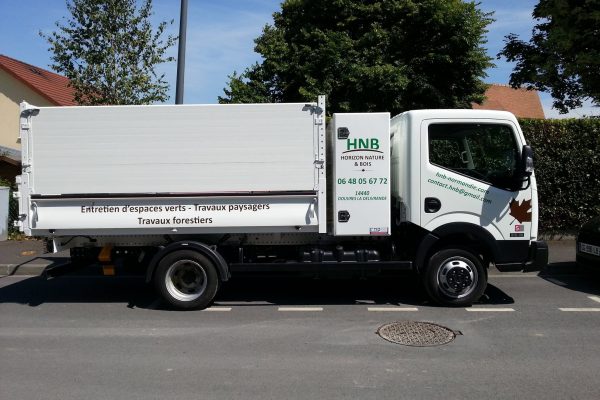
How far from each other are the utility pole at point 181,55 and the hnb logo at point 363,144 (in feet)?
16.2

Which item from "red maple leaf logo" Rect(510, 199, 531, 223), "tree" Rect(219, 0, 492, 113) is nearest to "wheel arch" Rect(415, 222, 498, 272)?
"red maple leaf logo" Rect(510, 199, 531, 223)

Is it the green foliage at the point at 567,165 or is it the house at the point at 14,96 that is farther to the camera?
the house at the point at 14,96

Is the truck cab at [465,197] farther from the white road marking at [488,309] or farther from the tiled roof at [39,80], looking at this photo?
the tiled roof at [39,80]

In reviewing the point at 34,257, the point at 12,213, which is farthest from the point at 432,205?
the point at 12,213

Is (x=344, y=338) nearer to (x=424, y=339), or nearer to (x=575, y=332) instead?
(x=424, y=339)

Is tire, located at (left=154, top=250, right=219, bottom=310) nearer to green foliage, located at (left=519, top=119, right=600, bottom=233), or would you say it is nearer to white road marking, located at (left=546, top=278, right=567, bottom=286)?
white road marking, located at (left=546, top=278, right=567, bottom=286)

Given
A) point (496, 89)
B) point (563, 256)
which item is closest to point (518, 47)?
point (563, 256)

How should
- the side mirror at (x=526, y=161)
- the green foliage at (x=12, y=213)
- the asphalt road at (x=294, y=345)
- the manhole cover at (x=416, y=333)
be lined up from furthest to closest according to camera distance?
the green foliage at (x=12, y=213)
the side mirror at (x=526, y=161)
the manhole cover at (x=416, y=333)
the asphalt road at (x=294, y=345)

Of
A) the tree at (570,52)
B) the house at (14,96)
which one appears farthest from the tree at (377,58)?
the house at (14,96)

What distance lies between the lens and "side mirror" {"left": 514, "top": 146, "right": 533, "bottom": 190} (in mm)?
6188

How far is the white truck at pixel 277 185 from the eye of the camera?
20.7 feet

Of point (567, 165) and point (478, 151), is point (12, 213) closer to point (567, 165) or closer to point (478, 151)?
point (478, 151)

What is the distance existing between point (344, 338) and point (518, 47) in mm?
12888

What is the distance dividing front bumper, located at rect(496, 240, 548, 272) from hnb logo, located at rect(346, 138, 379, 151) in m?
2.13
